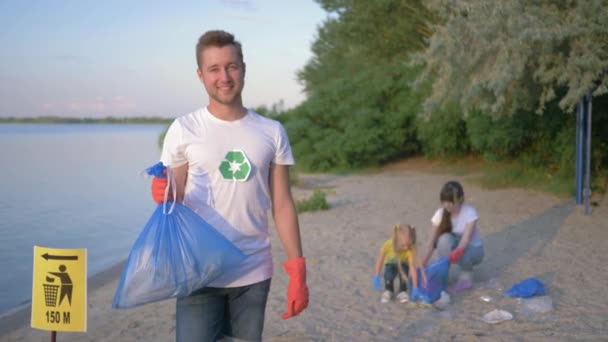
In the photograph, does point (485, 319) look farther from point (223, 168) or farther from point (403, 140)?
point (403, 140)

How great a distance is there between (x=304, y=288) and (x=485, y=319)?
2964mm

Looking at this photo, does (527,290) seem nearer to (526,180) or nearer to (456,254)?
(456,254)

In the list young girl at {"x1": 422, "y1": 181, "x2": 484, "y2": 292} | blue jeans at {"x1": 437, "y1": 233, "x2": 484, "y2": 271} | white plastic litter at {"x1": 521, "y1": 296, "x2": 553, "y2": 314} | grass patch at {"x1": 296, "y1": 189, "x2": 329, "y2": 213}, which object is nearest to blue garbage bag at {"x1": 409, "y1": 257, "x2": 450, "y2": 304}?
young girl at {"x1": 422, "y1": 181, "x2": 484, "y2": 292}

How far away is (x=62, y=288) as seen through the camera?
9.72ft

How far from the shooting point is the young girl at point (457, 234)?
605 cm

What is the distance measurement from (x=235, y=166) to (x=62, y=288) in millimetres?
1157

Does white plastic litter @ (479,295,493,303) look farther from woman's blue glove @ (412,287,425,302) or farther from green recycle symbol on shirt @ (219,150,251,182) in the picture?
green recycle symbol on shirt @ (219,150,251,182)

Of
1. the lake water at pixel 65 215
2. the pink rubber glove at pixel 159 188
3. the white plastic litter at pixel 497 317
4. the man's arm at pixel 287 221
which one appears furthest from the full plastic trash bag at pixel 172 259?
the white plastic litter at pixel 497 317

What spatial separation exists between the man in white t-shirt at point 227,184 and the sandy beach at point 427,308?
2269mm

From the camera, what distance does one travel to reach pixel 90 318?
611 cm

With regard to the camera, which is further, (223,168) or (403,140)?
(403,140)

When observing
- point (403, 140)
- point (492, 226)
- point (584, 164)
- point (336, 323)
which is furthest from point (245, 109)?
point (403, 140)

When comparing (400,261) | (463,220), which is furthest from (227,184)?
(463,220)

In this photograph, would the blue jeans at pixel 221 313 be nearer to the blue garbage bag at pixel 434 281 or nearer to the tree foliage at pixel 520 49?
the blue garbage bag at pixel 434 281
